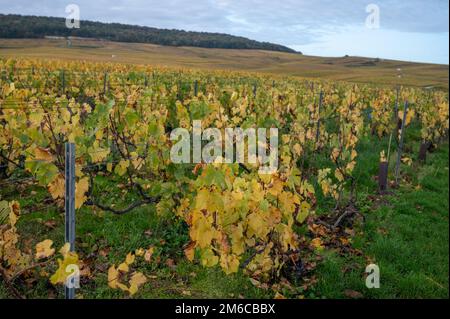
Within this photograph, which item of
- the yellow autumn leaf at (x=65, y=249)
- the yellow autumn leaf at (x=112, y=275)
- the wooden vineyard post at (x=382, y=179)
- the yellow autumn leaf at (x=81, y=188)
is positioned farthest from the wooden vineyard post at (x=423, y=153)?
the yellow autumn leaf at (x=65, y=249)

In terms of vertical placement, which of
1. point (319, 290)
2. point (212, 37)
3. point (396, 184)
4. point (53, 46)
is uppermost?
point (212, 37)

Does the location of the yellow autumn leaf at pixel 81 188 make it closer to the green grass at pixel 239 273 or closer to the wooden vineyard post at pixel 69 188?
→ the wooden vineyard post at pixel 69 188

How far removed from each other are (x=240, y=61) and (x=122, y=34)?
18330 mm

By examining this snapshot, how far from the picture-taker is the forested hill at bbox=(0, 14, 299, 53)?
1625 inches

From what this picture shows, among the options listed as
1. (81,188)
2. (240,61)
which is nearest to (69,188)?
(81,188)

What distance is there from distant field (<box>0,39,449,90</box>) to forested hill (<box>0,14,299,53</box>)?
4.01ft

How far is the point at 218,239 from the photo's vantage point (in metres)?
3.36

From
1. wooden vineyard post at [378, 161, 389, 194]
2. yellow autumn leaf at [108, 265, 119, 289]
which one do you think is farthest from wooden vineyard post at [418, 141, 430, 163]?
yellow autumn leaf at [108, 265, 119, 289]

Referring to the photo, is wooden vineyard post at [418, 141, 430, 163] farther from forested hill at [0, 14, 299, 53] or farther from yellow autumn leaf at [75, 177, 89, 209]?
forested hill at [0, 14, 299, 53]

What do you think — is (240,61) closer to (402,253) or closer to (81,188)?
(402,253)

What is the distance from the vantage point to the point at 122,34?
66375 millimetres
